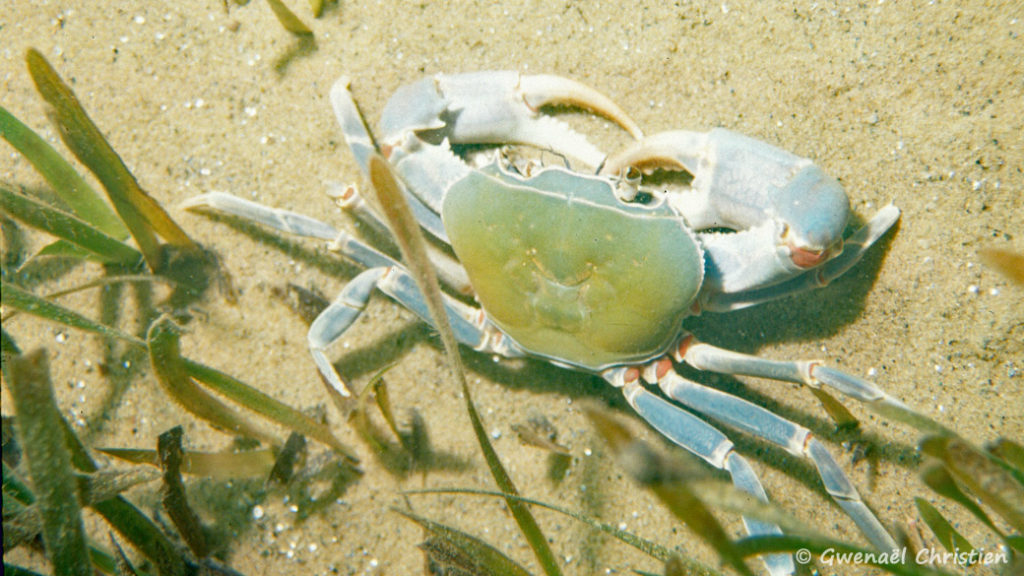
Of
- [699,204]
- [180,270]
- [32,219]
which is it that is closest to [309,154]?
[180,270]

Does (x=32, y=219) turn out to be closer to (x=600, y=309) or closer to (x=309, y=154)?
(x=309, y=154)

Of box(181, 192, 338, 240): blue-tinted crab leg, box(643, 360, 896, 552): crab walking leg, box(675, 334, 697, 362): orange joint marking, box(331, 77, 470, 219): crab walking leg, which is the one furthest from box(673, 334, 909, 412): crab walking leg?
box(181, 192, 338, 240): blue-tinted crab leg

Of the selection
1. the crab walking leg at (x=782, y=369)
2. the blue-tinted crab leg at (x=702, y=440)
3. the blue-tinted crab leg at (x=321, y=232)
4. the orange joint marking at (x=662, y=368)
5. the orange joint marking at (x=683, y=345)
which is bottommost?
the blue-tinted crab leg at (x=702, y=440)

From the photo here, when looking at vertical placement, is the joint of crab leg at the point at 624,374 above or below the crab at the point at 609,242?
below

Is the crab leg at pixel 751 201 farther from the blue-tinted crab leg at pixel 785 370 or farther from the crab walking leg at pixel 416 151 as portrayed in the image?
the crab walking leg at pixel 416 151

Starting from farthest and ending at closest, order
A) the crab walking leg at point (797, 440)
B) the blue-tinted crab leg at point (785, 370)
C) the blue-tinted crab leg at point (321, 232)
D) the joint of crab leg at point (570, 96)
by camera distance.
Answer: the blue-tinted crab leg at point (321, 232) → the joint of crab leg at point (570, 96) → the crab walking leg at point (797, 440) → the blue-tinted crab leg at point (785, 370)

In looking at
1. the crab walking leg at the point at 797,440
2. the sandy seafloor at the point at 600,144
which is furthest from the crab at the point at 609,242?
the sandy seafloor at the point at 600,144
